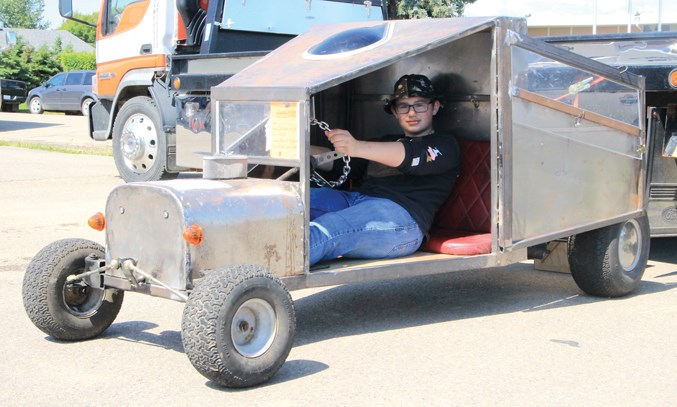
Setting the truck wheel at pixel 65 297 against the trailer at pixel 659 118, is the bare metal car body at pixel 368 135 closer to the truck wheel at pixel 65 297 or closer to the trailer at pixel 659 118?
the truck wheel at pixel 65 297

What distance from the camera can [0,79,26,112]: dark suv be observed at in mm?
32281

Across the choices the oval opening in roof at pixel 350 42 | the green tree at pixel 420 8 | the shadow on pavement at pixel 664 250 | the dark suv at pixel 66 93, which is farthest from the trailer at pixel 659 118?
the dark suv at pixel 66 93

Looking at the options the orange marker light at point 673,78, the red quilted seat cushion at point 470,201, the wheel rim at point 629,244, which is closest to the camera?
the red quilted seat cushion at point 470,201

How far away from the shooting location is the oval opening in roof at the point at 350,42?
516 centimetres

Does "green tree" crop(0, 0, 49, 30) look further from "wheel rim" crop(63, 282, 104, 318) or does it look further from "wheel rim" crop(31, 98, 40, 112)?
"wheel rim" crop(63, 282, 104, 318)

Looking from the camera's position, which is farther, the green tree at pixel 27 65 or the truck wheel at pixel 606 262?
the green tree at pixel 27 65

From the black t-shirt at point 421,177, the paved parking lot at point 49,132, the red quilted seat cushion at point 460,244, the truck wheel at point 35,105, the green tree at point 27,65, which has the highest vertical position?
the green tree at point 27,65

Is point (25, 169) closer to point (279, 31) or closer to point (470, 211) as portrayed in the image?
point (279, 31)

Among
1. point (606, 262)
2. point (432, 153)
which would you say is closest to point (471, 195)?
point (432, 153)

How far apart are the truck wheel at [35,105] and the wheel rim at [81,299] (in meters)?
28.6

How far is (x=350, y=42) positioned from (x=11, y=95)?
97.3 ft

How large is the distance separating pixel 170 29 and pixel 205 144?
1.76 metres

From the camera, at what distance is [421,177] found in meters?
5.75

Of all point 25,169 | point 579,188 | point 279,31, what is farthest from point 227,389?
point 25,169
